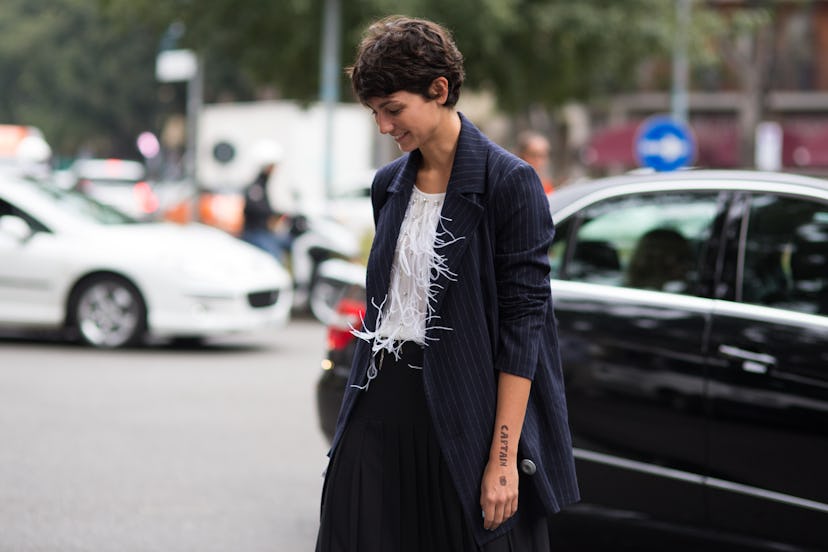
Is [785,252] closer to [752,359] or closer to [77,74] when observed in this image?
[752,359]

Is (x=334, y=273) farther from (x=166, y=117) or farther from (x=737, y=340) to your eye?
(x=166, y=117)

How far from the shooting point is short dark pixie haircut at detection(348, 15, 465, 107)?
124 inches

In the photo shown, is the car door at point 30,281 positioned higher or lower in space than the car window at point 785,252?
lower

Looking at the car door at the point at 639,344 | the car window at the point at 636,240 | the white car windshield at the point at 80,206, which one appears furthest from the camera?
the white car windshield at the point at 80,206

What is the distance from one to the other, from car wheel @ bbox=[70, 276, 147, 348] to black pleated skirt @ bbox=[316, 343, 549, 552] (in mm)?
9383

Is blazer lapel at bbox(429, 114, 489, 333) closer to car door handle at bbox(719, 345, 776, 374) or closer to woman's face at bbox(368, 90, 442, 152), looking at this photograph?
woman's face at bbox(368, 90, 442, 152)

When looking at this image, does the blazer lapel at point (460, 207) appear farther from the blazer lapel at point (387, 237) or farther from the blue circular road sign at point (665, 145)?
the blue circular road sign at point (665, 145)

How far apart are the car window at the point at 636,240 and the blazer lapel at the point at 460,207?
7.50 ft

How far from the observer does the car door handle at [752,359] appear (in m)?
4.98

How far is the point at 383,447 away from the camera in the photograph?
3287 millimetres

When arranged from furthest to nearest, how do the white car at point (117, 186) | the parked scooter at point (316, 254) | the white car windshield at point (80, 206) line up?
the white car at point (117, 186) < the parked scooter at point (316, 254) < the white car windshield at point (80, 206)

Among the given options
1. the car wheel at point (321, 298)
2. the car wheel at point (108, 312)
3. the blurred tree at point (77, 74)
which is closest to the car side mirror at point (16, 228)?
the car wheel at point (108, 312)

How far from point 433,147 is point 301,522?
3.50 metres

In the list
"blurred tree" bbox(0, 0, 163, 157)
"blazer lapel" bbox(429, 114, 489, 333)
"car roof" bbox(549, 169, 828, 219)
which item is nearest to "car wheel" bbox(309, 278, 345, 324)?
"car roof" bbox(549, 169, 828, 219)
